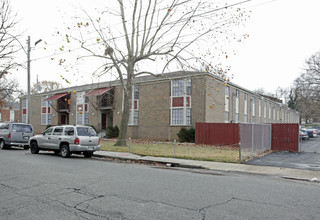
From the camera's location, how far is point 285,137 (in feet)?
61.3

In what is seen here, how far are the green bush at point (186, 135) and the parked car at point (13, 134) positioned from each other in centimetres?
1235

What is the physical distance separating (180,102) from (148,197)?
68.3ft

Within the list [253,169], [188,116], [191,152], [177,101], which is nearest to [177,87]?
[177,101]

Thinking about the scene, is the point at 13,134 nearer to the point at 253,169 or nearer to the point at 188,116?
the point at 188,116

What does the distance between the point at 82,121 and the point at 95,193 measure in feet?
102

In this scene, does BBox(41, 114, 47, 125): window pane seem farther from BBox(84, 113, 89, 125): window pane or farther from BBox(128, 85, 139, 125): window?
BBox(128, 85, 139, 125): window

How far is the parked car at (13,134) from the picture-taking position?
18.5 metres

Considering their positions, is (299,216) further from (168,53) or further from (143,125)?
(143,125)

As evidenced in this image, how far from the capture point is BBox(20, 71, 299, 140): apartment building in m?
25.8

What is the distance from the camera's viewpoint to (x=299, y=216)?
511 centimetres

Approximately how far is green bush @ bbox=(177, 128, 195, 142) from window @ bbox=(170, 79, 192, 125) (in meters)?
1.35

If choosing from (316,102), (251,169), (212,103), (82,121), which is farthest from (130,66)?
(316,102)

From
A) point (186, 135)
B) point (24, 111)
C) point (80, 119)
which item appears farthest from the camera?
point (24, 111)

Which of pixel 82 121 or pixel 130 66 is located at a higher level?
pixel 130 66
